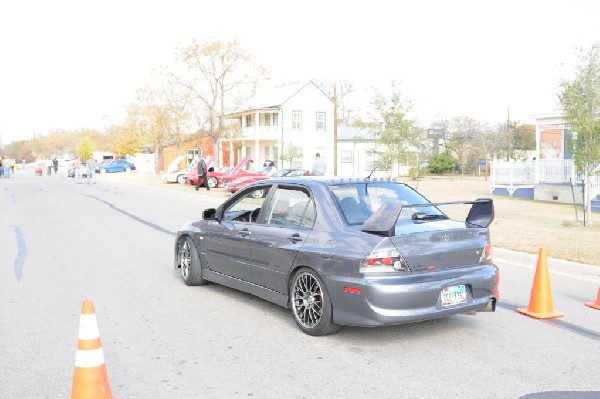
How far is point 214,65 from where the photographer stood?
144 ft

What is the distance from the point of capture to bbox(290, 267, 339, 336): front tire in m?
5.54

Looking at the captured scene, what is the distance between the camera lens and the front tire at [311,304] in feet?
18.2

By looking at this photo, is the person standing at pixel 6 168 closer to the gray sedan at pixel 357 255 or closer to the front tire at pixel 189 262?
the front tire at pixel 189 262

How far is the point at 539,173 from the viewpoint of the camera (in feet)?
87.6

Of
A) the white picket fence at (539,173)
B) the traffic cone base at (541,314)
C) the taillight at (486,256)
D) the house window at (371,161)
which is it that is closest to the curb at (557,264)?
the traffic cone base at (541,314)

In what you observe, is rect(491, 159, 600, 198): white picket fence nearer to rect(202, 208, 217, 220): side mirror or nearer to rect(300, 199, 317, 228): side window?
rect(202, 208, 217, 220): side mirror

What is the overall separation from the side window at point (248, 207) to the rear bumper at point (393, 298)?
5.84ft

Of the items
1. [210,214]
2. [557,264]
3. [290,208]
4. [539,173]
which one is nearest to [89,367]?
[290,208]

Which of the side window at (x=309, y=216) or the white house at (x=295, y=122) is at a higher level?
the white house at (x=295, y=122)

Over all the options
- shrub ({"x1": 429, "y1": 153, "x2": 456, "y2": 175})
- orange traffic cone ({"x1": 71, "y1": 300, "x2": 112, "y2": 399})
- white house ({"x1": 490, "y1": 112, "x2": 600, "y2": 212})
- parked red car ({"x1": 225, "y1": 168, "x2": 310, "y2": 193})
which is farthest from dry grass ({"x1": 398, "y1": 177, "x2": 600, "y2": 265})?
shrub ({"x1": 429, "y1": 153, "x2": 456, "y2": 175})

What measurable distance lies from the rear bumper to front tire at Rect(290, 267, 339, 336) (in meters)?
0.11

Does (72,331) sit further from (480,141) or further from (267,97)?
(480,141)

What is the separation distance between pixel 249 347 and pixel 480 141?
6682 cm

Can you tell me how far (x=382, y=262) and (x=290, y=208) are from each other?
1.46 meters
